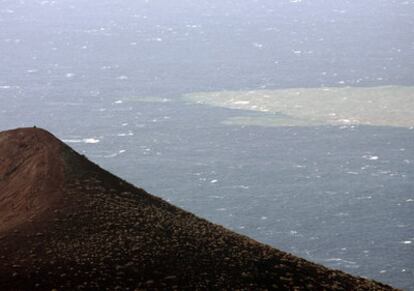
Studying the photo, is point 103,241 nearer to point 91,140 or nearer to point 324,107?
point 91,140

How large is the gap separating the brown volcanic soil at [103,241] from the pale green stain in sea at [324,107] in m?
134

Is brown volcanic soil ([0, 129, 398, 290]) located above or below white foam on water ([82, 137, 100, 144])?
below

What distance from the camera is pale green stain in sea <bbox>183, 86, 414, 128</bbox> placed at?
175m

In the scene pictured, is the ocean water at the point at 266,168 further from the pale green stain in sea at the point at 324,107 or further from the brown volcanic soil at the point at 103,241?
the brown volcanic soil at the point at 103,241

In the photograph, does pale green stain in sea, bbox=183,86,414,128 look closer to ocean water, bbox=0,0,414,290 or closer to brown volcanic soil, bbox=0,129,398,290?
ocean water, bbox=0,0,414,290

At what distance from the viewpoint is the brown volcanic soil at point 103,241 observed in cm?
3197

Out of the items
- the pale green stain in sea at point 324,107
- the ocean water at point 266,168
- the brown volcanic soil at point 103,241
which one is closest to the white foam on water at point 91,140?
the ocean water at point 266,168

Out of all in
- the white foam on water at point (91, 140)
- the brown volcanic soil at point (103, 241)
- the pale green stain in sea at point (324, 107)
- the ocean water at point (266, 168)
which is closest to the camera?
the brown volcanic soil at point (103, 241)

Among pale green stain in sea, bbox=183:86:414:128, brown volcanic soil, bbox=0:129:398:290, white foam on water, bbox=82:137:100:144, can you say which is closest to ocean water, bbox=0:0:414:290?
white foam on water, bbox=82:137:100:144

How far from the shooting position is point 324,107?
613ft

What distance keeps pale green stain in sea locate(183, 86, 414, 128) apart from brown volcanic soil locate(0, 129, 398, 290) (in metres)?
134

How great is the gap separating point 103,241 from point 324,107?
507 ft

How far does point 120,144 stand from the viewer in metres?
159

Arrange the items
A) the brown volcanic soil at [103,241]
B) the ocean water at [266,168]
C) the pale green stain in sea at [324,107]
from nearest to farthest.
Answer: the brown volcanic soil at [103,241] → the ocean water at [266,168] → the pale green stain in sea at [324,107]
